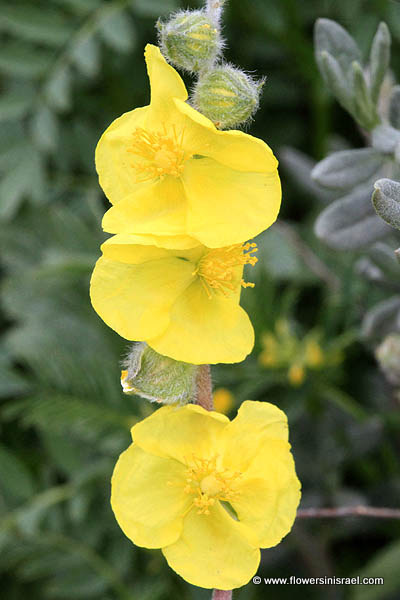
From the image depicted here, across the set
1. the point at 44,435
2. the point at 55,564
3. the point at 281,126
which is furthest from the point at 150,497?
the point at 281,126

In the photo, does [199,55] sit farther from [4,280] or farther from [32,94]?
[4,280]

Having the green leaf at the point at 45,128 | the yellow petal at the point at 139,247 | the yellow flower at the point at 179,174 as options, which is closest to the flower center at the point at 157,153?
the yellow flower at the point at 179,174

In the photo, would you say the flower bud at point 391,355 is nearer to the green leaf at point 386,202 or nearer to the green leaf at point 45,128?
the green leaf at point 386,202

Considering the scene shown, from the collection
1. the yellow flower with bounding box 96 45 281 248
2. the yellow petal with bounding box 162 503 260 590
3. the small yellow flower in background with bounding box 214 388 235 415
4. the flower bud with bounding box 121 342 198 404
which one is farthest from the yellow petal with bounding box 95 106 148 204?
the small yellow flower in background with bounding box 214 388 235 415

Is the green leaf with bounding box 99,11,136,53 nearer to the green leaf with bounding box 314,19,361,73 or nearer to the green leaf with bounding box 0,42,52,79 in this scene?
the green leaf with bounding box 0,42,52,79

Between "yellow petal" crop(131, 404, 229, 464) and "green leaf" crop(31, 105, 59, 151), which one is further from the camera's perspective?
"green leaf" crop(31, 105, 59, 151)
